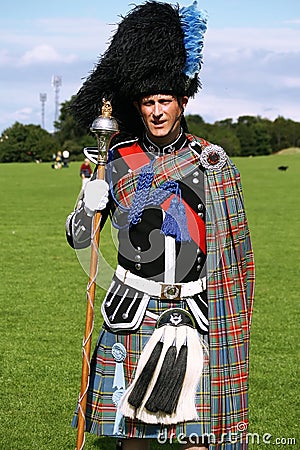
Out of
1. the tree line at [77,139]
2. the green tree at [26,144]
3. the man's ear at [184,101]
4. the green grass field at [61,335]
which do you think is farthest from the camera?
the green tree at [26,144]

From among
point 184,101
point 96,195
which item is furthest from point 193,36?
point 96,195


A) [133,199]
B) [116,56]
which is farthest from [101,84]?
[133,199]

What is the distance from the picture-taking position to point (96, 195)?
399 cm

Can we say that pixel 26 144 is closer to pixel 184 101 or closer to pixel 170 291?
pixel 184 101

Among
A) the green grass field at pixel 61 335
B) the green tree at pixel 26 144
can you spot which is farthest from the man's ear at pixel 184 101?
the green tree at pixel 26 144

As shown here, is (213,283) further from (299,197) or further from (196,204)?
(299,197)

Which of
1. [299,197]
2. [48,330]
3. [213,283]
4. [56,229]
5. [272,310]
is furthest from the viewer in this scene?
[299,197]

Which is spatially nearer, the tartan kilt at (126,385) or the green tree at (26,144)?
the tartan kilt at (126,385)

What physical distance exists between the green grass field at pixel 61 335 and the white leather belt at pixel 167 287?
1919 mm

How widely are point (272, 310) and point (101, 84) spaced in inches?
238

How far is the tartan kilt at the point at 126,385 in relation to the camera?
4.07 m

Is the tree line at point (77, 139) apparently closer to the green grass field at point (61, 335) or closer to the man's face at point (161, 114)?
the green grass field at point (61, 335)

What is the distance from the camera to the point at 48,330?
880 centimetres

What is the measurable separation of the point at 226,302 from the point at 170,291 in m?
0.25
